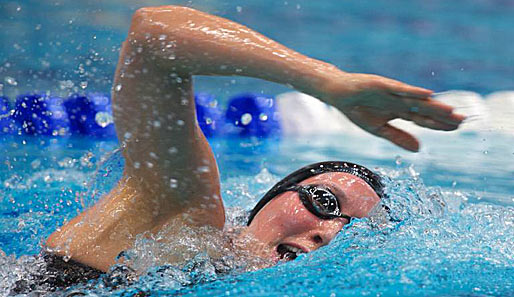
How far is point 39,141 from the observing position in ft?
12.0

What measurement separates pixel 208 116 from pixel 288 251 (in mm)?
2578

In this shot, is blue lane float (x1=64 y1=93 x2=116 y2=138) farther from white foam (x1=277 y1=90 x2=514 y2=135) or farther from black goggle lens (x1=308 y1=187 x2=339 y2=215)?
black goggle lens (x1=308 y1=187 x2=339 y2=215)

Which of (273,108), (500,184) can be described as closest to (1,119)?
(273,108)

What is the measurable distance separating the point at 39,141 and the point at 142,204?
255 centimetres

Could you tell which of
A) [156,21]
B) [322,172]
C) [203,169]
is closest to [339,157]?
[322,172]

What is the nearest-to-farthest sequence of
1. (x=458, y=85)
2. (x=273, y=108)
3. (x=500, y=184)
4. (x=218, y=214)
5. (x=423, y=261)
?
(x=423, y=261) < (x=218, y=214) < (x=500, y=184) < (x=273, y=108) < (x=458, y=85)

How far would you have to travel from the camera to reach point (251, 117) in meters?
3.99

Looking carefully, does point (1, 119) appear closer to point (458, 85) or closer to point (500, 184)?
point (500, 184)

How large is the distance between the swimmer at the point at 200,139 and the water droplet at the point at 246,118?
229cm

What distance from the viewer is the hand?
2.97 ft

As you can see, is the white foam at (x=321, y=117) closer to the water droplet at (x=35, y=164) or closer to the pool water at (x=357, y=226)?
the pool water at (x=357, y=226)

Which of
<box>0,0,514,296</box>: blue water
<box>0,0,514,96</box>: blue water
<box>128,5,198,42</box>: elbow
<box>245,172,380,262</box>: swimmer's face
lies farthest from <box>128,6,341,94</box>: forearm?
<box>0,0,514,96</box>: blue water

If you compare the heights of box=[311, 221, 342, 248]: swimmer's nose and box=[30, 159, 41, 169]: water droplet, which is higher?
box=[311, 221, 342, 248]: swimmer's nose

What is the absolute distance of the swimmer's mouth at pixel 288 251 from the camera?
1.41 m
